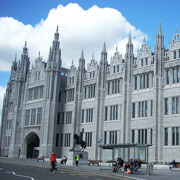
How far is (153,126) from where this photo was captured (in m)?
46.2

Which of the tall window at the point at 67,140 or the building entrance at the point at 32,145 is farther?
the building entrance at the point at 32,145

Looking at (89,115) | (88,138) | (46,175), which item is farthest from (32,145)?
(46,175)

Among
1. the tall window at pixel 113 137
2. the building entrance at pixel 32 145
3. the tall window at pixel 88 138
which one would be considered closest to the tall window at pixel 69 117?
Answer: the tall window at pixel 88 138

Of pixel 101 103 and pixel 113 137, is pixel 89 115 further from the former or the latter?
pixel 113 137

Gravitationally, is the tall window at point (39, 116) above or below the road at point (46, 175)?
above

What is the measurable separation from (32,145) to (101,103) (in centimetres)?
2519

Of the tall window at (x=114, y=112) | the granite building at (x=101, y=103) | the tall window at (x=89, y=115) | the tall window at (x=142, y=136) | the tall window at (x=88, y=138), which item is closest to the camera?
the granite building at (x=101, y=103)

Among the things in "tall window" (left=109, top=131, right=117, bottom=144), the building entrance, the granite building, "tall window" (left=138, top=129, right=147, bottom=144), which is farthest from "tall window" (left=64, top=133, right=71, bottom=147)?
"tall window" (left=138, top=129, right=147, bottom=144)

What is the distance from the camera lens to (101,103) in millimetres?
56844

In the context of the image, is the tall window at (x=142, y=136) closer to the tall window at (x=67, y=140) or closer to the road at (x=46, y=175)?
the tall window at (x=67, y=140)

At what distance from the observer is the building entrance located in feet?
237

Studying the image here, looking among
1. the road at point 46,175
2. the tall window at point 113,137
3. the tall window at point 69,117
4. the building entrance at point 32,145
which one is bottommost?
the road at point 46,175

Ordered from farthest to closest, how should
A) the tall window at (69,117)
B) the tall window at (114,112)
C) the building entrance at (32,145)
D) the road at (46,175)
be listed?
the building entrance at (32,145)
the tall window at (69,117)
the tall window at (114,112)
the road at (46,175)

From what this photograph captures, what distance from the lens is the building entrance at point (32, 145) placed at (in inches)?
2840
